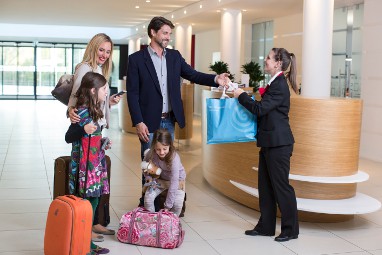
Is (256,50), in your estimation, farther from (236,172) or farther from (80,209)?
(80,209)

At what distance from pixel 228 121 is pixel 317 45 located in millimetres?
4140

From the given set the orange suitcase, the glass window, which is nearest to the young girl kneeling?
the orange suitcase

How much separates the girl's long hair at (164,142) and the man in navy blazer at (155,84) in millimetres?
132

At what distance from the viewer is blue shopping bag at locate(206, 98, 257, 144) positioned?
4801 mm

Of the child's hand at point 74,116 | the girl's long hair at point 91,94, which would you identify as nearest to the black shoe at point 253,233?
the girl's long hair at point 91,94

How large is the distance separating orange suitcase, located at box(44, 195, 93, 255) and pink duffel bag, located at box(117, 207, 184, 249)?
62 cm

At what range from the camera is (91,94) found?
4.16 meters

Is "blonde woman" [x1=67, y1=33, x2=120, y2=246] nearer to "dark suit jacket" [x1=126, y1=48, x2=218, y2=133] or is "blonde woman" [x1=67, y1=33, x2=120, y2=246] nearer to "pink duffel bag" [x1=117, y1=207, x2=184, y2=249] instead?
"pink duffel bag" [x1=117, y1=207, x2=184, y2=249]

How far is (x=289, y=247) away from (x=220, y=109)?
1.24 meters

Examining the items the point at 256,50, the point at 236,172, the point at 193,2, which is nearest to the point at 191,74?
the point at 236,172

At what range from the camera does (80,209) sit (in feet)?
12.8

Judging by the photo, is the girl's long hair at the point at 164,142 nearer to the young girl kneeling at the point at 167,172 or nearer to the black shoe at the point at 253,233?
the young girl kneeling at the point at 167,172

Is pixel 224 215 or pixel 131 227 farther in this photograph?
pixel 224 215

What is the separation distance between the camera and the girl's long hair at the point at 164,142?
15.8 ft
